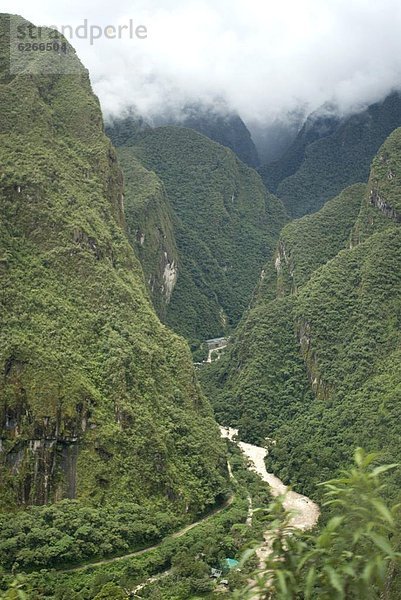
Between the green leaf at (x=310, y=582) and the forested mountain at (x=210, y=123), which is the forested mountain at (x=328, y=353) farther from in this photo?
the forested mountain at (x=210, y=123)

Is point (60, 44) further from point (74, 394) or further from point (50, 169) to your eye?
point (74, 394)

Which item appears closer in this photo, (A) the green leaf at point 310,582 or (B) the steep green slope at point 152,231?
(A) the green leaf at point 310,582

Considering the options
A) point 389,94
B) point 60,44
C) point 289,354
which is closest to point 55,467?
point 289,354

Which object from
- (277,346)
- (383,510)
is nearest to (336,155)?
(277,346)

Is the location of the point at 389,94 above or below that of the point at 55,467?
above

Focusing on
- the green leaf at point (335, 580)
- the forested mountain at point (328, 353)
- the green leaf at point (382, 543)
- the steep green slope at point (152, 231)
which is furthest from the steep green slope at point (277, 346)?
the green leaf at point (382, 543)

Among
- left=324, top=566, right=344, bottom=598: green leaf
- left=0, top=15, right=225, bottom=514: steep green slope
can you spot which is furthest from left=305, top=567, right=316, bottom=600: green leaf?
left=0, top=15, right=225, bottom=514: steep green slope
